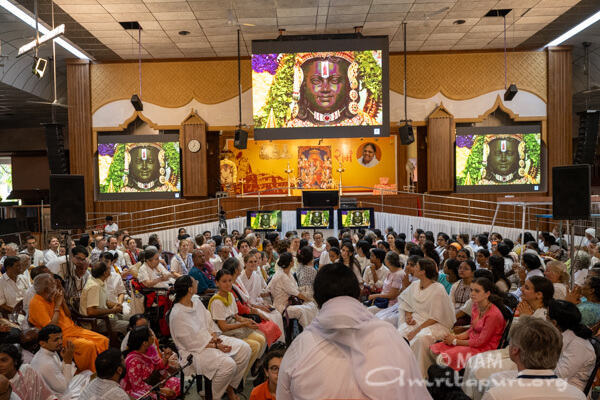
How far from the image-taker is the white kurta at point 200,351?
4.34 metres

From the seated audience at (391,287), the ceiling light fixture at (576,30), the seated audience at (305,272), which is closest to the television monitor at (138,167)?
the seated audience at (305,272)

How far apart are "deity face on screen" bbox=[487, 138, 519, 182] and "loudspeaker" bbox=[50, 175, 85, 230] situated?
36.9 feet

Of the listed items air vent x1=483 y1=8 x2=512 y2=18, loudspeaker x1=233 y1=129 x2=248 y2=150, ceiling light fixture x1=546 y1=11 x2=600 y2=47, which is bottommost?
loudspeaker x1=233 y1=129 x2=248 y2=150

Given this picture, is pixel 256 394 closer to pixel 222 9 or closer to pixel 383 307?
pixel 383 307

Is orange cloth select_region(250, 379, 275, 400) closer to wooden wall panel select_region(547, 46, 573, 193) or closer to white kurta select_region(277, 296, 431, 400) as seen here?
white kurta select_region(277, 296, 431, 400)

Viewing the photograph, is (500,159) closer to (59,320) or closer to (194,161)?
(194,161)

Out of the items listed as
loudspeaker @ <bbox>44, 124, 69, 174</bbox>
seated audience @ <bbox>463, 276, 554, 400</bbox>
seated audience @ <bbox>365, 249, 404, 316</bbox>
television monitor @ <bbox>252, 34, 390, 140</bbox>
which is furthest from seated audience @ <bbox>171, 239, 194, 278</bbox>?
loudspeaker @ <bbox>44, 124, 69, 174</bbox>

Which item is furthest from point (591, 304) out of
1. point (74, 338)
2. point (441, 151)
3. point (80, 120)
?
point (80, 120)

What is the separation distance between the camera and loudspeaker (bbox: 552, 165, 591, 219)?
5.84m

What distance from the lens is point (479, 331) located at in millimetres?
4191

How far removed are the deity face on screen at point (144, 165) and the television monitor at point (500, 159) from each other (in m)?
8.14

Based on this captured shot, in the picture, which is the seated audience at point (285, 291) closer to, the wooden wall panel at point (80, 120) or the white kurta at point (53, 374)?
the white kurta at point (53, 374)

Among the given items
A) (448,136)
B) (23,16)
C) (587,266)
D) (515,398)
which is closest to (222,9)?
(23,16)

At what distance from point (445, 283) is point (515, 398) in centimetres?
387
